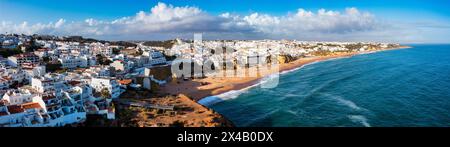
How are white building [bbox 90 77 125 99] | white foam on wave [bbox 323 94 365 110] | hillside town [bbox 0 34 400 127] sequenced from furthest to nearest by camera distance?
white foam on wave [bbox 323 94 365 110] < white building [bbox 90 77 125 99] < hillside town [bbox 0 34 400 127]

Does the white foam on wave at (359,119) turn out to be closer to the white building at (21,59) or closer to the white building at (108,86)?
the white building at (108,86)

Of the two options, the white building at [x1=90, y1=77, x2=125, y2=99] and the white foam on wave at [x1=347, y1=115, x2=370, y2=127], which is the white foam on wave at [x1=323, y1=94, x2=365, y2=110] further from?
the white building at [x1=90, y1=77, x2=125, y2=99]

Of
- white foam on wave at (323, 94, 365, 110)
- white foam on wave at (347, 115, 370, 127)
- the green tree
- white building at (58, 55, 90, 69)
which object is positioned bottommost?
white foam on wave at (347, 115, 370, 127)

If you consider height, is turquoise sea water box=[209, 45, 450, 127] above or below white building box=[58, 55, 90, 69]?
below

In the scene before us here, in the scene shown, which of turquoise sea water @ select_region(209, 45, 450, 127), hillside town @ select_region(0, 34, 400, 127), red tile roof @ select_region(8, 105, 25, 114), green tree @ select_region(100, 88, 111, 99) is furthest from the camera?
green tree @ select_region(100, 88, 111, 99)

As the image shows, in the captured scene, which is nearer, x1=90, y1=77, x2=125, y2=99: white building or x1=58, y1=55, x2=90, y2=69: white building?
x1=90, y1=77, x2=125, y2=99: white building

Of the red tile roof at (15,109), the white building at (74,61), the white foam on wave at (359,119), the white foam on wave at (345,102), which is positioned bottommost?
the white foam on wave at (359,119)

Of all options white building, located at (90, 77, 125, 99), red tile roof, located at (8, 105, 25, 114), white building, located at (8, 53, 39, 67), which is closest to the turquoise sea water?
white building, located at (90, 77, 125, 99)

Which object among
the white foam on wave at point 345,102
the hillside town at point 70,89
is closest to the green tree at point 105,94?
the hillside town at point 70,89

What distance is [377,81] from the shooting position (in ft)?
141

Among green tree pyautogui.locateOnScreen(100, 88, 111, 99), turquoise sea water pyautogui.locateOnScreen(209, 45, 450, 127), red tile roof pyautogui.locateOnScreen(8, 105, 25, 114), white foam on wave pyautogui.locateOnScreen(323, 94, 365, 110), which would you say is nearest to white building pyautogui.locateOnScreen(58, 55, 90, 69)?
green tree pyautogui.locateOnScreen(100, 88, 111, 99)

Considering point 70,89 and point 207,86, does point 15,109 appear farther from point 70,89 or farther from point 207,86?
point 207,86

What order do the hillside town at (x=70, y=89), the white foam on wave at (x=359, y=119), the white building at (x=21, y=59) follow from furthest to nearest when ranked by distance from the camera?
A: the white building at (x=21, y=59) < the white foam on wave at (x=359, y=119) < the hillside town at (x=70, y=89)
